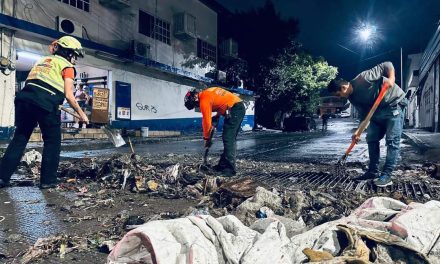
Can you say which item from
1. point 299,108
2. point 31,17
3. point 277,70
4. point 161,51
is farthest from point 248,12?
point 31,17

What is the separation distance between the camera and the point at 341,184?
14.4 ft

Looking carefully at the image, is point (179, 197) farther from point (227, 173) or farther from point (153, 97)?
point (153, 97)

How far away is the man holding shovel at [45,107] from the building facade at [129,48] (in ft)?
→ 25.9

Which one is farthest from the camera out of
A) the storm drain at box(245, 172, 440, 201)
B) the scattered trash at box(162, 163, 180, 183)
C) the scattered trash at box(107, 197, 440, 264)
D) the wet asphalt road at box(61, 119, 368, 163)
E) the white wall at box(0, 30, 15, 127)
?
→ the white wall at box(0, 30, 15, 127)

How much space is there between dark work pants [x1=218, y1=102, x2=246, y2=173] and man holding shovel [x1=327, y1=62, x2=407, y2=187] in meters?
1.47

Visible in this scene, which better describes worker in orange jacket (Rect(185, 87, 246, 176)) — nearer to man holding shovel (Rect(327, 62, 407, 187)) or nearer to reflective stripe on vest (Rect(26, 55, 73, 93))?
man holding shovel (Rect(327, 62, 407, 187))

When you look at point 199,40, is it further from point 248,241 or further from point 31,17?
point 248,241

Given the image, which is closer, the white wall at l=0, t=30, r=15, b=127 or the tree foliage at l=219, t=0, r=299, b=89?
the white wall at l=0, t=30, r=15, b=127

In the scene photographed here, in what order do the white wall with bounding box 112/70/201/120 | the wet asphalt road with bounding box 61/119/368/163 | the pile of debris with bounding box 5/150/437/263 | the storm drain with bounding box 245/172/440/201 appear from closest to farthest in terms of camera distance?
the pile of debris with bounding box 5/150/437/263 → the storm drain with bounding box 245/172/440/201 → the wet asphalt road with bounding box 61/119/368/163 → the white wall with bounding box 112/70/201/120

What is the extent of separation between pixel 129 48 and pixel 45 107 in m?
12.5

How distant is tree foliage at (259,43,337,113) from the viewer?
2645 centimetres

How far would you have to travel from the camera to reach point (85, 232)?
8.43 ft

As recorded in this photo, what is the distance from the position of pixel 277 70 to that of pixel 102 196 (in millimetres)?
23618

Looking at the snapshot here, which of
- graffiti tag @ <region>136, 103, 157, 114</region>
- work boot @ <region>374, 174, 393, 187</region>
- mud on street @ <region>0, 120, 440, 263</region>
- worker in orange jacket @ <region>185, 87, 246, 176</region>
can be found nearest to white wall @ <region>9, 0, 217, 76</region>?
graffiti tag @ <region>136, 103, 157, 114</region>
